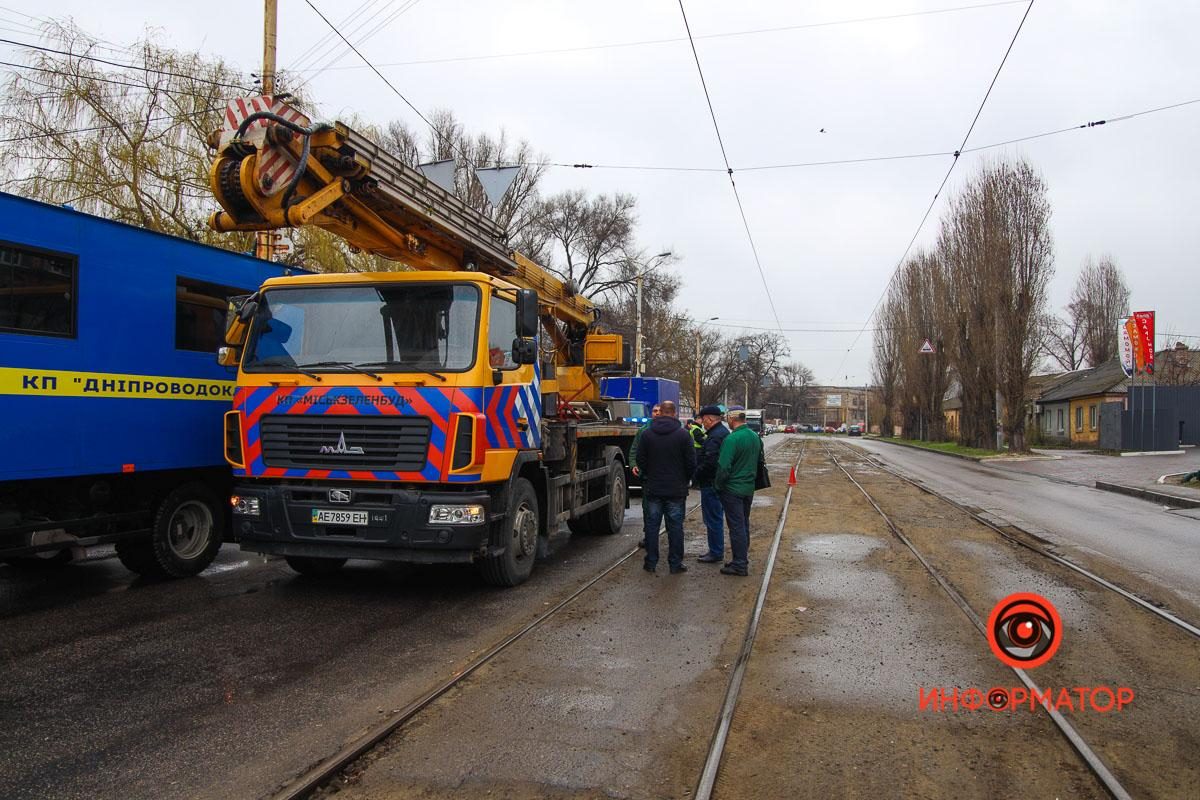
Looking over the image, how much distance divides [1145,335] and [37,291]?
117 ft

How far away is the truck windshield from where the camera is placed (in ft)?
21.9

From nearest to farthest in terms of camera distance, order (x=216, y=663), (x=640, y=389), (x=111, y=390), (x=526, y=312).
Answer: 1. (x=216, y=663)
2. (x=111, y=390)
3. (x=526, y=312)
4. (x=640, y=389)

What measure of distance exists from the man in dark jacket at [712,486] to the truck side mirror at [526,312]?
A: 8.62 ft

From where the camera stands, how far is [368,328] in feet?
22.5

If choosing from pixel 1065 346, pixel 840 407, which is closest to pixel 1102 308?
pixel 1065 346

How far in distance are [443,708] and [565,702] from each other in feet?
2.23

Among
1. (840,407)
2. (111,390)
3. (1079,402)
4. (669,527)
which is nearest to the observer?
(111,390)

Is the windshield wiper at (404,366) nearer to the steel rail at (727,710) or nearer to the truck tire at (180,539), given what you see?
the truck tire at (180,539)

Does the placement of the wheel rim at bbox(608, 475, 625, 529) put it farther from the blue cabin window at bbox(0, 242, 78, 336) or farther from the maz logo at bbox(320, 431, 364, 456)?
the blue cabin window at bbox(0, 242, 78, 336)

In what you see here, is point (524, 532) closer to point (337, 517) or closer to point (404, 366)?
point (337, 517)

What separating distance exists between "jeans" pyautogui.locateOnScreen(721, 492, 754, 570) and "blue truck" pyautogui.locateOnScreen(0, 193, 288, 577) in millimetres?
5216

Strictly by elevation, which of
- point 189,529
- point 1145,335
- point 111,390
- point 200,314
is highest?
point 1145,335

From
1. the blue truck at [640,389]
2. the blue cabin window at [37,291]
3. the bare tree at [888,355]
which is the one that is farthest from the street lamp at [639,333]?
the bare tree at [888,355]

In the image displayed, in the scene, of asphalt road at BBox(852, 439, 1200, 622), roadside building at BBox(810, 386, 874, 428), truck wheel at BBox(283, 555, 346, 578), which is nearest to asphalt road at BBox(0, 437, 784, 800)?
truck wheel at BBox(283, 555, 346, 578)
